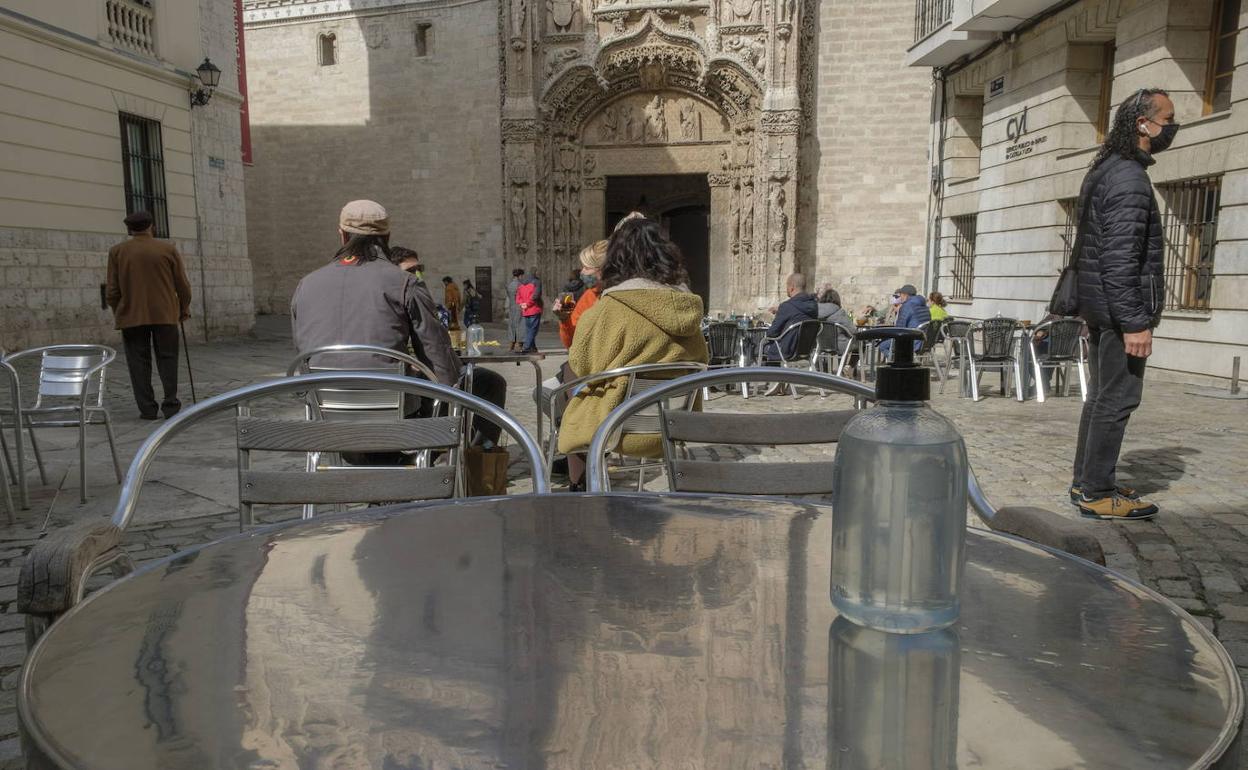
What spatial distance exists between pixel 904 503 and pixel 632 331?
2.81m

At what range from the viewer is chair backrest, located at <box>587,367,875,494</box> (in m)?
2.07

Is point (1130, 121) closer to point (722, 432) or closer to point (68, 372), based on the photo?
point (722, 432)

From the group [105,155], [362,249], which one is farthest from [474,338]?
[105,155]

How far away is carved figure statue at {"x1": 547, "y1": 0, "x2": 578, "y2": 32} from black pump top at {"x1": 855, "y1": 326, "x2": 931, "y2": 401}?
21480 mm

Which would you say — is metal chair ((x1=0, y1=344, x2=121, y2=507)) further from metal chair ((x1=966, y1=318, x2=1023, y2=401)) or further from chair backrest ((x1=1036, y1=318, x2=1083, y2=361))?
chair backrest ((x1=1036, y1=318, x2=1083, y2=361))

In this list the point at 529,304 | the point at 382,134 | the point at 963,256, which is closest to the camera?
the point at 529,304

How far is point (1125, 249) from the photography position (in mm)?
4055

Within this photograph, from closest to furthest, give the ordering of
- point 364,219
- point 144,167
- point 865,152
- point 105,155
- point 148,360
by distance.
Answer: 1. point 364,219
2. point 148,360
3. point 105,155
4. point 144,167
5. point 865,152

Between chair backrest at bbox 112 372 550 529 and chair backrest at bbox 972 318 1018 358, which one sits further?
chair backrest at bbox 972 318 1018 358

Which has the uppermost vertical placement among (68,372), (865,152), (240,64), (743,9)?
(743,9)

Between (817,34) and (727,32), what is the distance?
195cm

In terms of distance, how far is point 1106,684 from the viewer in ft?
2.88

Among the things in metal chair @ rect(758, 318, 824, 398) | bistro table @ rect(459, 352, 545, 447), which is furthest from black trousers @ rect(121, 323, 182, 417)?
metal chair @ rect(758, 318, 824, 398)

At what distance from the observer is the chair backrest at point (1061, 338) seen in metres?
8.69
